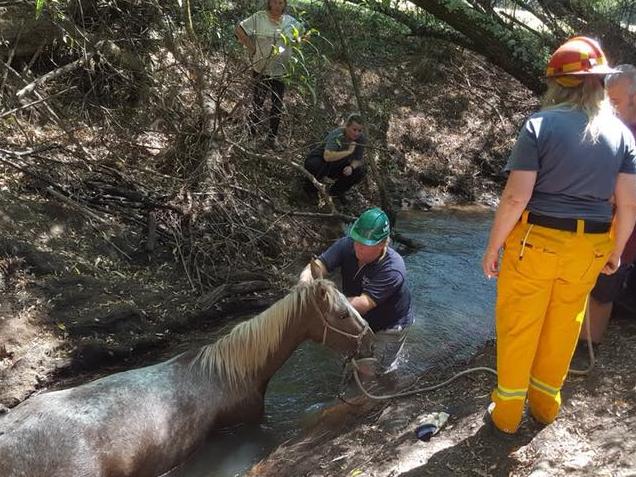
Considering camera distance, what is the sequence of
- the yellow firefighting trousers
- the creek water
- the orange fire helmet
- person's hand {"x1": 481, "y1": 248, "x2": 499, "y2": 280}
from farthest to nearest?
the creek water
person's hand {"x1": 481, "y1": 248, "x2": 499, "y2": 280}
the yellow firefighting trousers
the orange fire helmet

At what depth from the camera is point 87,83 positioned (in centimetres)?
780

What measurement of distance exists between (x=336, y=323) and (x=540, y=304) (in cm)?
158

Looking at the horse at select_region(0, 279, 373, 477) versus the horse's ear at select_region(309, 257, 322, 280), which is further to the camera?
the horse's ear at select_region(309, 257, 322, 280)

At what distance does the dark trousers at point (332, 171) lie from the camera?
7.73 metres

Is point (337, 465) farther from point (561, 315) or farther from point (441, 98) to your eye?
point (441, 98)

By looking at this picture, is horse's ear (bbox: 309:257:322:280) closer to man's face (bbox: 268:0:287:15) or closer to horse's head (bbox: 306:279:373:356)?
horse's head (bbox: 306:279:373:356)

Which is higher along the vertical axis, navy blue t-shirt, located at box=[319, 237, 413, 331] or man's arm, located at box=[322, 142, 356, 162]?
man's arm, located at box=[322, 142, 356, 162]

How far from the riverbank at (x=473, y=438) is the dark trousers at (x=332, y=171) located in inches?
160

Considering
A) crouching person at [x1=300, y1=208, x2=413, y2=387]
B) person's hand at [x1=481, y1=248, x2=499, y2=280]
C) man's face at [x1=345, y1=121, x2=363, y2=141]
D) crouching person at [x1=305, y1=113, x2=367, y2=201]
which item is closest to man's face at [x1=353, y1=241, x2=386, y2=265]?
crouching person at [x1=300, y1=208, x2=413, y2=387]

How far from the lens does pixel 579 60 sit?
2686 millimetres

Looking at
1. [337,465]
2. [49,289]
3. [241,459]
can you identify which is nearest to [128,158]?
[49,289]

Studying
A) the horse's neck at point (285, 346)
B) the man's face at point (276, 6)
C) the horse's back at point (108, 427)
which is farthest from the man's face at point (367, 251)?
the man's face at point (276, 6)

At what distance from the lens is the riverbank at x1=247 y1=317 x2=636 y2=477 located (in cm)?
302

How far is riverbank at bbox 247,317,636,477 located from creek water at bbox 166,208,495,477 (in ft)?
0.84
